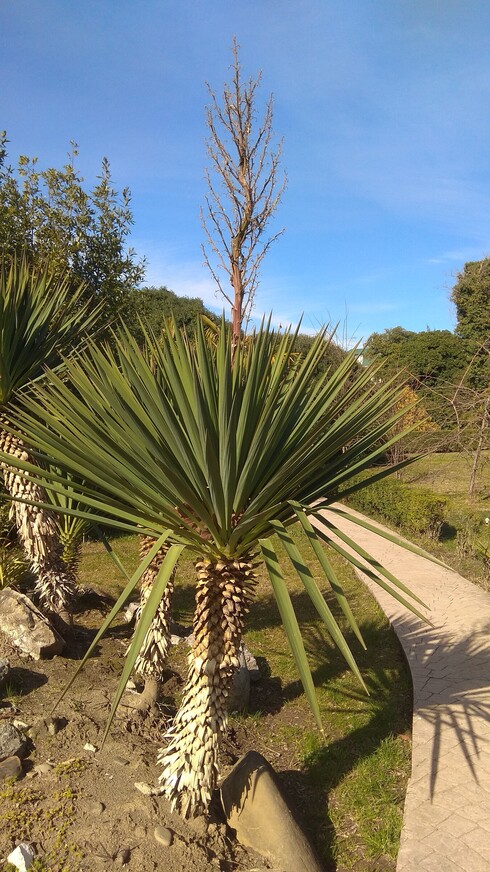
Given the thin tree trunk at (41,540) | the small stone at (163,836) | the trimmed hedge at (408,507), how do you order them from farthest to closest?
the trimmed hedge at (408,507) → the thin tree trunk at (41,540) → the small stone at (163,836)

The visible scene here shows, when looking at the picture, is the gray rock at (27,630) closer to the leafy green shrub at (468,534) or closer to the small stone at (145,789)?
the small stone at (145,789)

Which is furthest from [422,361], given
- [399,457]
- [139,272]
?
[139,272]

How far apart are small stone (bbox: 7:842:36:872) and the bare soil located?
1.7 inches

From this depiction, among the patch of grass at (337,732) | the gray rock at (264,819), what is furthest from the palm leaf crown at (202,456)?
the gray rock at (264,819)

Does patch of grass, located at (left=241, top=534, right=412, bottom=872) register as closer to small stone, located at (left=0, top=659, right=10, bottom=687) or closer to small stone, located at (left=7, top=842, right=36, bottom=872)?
small stone, located at (left=7, top=842, right=36, bottom=872)

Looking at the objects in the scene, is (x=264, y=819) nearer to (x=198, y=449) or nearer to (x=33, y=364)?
(x=198, y=449)

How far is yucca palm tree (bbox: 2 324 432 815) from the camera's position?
7.52 feet

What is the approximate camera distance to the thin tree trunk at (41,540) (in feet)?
13.8

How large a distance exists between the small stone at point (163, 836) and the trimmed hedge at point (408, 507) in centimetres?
803

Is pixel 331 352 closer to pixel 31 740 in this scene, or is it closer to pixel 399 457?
pixel 399 457

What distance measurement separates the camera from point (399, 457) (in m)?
16.5

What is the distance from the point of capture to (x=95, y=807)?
276 cm

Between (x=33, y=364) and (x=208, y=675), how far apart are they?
2601 mm

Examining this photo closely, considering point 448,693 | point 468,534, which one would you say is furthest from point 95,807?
point 468,534
